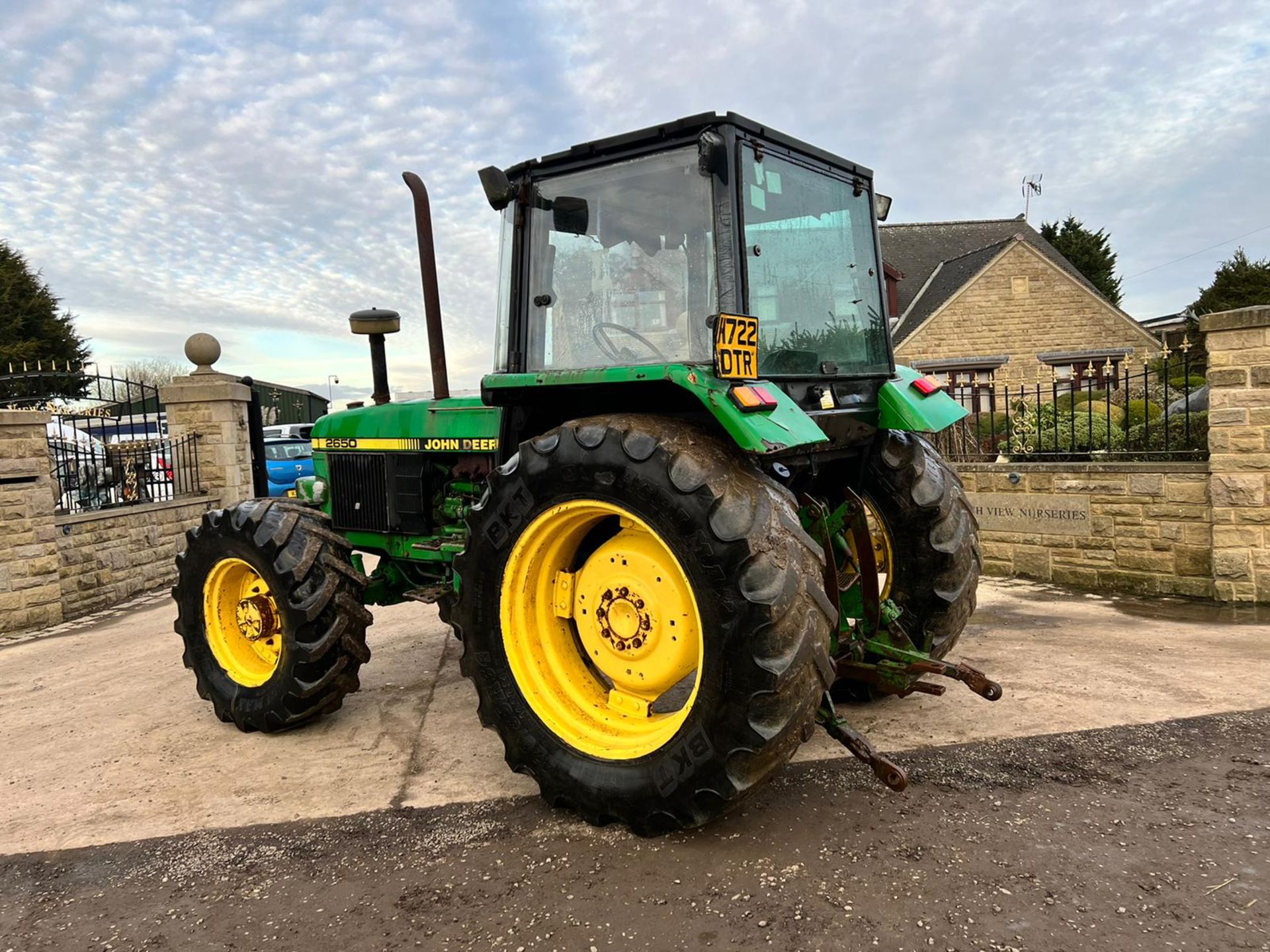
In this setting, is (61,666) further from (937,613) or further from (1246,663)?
(1246,663)

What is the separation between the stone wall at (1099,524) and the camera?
20.5ft

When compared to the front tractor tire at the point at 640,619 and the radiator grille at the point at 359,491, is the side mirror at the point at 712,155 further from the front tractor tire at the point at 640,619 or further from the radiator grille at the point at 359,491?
the radiator grille at the point at 359,491

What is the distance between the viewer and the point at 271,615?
4.08 metres

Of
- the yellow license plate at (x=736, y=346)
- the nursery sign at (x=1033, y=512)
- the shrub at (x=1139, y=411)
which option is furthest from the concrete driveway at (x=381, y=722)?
the shrub at (x=1139, y=411)

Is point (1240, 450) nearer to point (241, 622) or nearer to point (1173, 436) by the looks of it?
point (1173, 436)

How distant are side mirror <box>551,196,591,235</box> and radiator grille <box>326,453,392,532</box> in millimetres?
1890

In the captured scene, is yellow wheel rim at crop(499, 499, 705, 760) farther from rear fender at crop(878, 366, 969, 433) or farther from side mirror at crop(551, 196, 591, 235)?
rear fender at crop(878, 366, 969, 433)

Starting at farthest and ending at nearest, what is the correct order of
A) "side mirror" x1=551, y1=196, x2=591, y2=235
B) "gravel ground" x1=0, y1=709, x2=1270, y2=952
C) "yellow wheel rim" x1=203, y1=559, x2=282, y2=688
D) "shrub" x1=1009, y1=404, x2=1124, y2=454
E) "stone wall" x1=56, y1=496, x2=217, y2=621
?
"stone wall" x1=56, y1=496, x2=217, y2=621 < "shrub" x1=1009, y1=404, x2=1124, y2=454 < "yellow wheel rim" x1=203, y1=559, x2=282, y2=688 < "side mirror" x1=551, y1=196, x2=591, y2=235 < "gravel ground" x1=0, y1=709, x2=1270, y2=952

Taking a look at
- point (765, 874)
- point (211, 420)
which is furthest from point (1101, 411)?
point (211, 420)

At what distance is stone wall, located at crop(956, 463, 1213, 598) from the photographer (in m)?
6.25

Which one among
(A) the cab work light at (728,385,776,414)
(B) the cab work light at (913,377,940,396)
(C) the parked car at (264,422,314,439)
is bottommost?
(A) the cab work light at (728,385,776,414)

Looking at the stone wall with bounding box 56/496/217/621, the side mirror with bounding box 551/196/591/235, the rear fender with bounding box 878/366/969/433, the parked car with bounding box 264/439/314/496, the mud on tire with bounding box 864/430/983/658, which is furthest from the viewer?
the parked car with bounding box 264/439/314/496

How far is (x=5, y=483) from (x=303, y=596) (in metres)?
4.80

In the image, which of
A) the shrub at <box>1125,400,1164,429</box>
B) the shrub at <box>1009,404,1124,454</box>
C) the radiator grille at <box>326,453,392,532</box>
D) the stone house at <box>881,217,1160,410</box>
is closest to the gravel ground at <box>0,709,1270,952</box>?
the radiator grille at <box>326,453,392,532</box>
